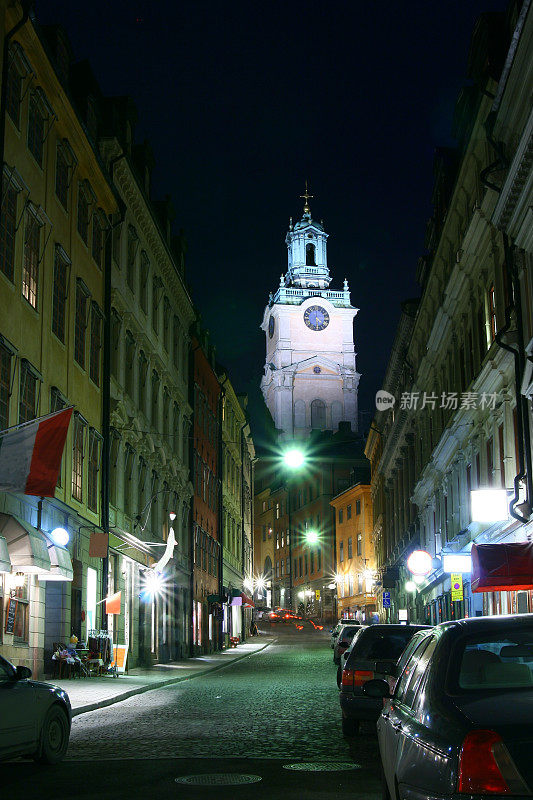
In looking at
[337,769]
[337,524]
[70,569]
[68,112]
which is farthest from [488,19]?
[337,524]

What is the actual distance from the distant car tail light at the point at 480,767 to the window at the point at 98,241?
2698 centimetres

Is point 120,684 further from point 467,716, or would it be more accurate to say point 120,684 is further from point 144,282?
point 467,716

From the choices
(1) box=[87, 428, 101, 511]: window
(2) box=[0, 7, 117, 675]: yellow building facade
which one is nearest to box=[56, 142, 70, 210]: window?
(2) box=[0, 7, 117, 675]: yellow building facade

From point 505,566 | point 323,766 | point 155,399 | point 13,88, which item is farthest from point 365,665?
point 155,399

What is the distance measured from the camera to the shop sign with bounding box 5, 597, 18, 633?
21.8 m

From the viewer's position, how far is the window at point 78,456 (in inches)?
1078

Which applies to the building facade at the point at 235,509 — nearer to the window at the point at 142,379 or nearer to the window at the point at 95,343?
the window at the point at 142,379

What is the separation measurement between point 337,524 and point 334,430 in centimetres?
2738

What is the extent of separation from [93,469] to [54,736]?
18295mm

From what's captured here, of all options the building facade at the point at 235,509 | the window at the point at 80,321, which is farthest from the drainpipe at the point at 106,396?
the building facade at the point at 235,509

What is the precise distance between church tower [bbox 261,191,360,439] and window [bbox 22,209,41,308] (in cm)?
10390

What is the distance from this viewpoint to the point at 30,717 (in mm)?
10930

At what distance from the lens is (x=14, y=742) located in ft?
34.5

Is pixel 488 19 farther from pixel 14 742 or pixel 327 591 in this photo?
pixel 327 591
